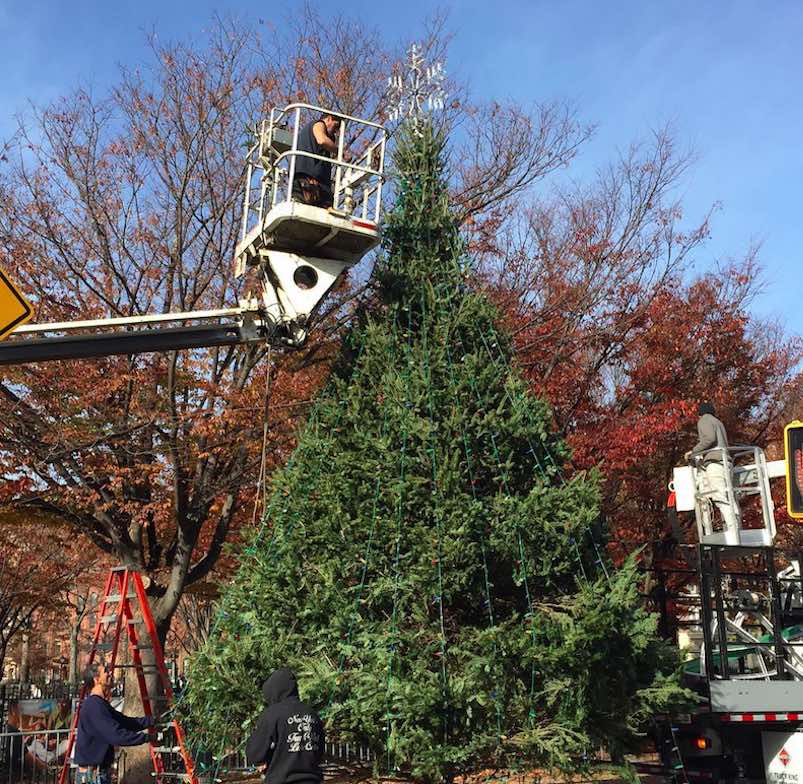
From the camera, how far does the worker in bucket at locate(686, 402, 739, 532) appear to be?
32.2ft

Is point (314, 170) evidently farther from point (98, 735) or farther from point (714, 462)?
point (714, 462)

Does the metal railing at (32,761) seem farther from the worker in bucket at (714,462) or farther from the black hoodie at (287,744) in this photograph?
the worker in bucket at (714,462)

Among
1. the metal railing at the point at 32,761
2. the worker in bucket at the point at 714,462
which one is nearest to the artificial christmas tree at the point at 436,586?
the worker in bucket at the point at 714,462

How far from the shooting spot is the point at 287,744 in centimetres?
550

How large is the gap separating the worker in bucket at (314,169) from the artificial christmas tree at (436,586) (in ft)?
4.94

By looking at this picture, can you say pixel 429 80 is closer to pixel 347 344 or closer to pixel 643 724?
pixel 347 344

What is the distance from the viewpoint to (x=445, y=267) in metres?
7.99

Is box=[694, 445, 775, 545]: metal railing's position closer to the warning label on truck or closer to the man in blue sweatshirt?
the warning label on truck

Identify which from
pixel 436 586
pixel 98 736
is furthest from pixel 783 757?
pixel 98 736

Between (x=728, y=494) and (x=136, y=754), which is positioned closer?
(x=728, y=494)

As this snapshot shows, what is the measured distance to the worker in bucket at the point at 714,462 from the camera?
9.80 meters

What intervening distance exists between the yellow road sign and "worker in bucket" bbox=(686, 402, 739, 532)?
24.5 feet

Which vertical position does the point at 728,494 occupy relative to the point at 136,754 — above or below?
above

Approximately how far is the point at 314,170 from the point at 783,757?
288 inches
